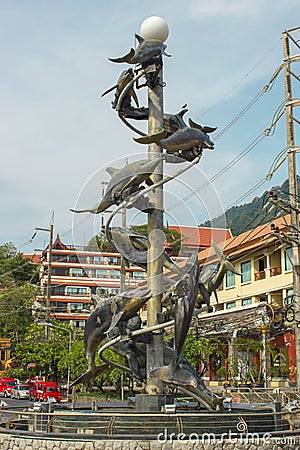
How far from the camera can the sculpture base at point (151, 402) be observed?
488 inches

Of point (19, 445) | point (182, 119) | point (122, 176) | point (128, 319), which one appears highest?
point (182, 119)

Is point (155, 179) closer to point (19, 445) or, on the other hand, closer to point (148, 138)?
point (148, 138)

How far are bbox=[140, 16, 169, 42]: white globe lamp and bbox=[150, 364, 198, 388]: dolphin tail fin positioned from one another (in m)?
7.63

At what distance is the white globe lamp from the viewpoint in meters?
14.1

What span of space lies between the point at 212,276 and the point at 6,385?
25651 millimetres

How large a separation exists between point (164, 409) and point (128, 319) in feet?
7.23

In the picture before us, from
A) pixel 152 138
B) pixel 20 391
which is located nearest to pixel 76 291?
pixel 20 391

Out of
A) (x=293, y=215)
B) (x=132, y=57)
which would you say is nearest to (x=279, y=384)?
(x=293, y=215)

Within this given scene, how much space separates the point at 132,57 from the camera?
13.7 meters

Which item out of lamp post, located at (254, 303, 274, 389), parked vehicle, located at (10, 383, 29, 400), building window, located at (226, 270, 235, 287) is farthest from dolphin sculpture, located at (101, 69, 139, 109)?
building window, located at (226, 270, 235, 287)

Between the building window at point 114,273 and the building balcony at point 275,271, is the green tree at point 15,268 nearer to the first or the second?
the building balcony at point 275,271

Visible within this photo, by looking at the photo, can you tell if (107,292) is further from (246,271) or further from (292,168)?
(246,271)

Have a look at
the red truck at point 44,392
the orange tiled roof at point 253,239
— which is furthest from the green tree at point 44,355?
the orange tiled roof at point 253,239

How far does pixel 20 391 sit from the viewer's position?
32.7 meters
